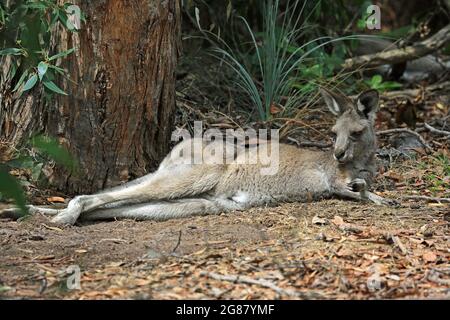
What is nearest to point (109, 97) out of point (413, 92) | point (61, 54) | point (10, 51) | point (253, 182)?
point (61, 54)

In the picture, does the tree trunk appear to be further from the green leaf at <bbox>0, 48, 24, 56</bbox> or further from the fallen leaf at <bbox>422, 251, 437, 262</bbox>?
the fallen leaf at <bbox>422, 251, 437, 262</bbox>

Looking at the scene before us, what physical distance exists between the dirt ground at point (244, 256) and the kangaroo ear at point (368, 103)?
920 mm

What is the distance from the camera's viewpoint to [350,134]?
6.55 metres

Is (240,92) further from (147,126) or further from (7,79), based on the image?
(7,79)

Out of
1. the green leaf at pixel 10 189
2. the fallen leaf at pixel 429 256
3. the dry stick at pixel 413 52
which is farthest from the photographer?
the dry stick at pixel 413 52

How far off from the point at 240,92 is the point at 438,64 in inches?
134

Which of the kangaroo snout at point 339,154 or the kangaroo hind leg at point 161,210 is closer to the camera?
the kangaroo hind leg at point 161,210

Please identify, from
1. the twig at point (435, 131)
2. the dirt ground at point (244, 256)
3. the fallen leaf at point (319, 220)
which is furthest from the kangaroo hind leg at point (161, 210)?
the twig at point (435, 131)

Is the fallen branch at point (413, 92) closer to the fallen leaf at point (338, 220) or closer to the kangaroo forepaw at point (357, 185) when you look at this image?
the kangaroo forepaw at point (357, 185)

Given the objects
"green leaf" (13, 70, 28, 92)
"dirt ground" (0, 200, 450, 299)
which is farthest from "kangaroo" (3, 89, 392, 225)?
"green leaf" (13, 70, 28, 92)

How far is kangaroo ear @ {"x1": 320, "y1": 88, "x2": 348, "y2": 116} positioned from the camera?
667cm

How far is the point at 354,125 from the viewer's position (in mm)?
6578

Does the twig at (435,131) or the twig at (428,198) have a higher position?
the twig at (435,131)

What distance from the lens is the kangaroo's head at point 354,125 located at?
6.50 meters
